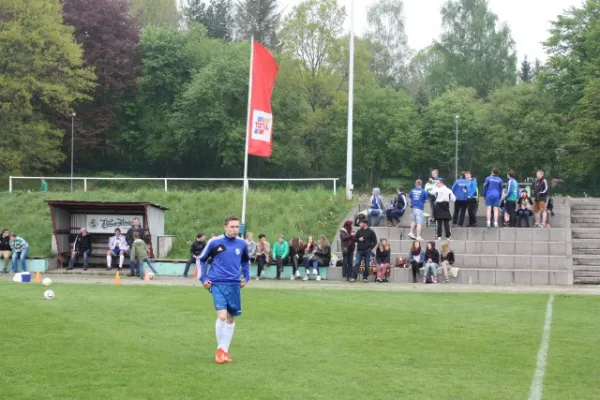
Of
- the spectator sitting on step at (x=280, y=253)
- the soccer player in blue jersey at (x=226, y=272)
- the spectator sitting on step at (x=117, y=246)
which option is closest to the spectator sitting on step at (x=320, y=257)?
the spectator sitting on step at (x=280, y=253)

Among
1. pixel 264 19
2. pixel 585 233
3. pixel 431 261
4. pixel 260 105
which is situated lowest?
pixel 431 261

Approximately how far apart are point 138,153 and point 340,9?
62.8 ft

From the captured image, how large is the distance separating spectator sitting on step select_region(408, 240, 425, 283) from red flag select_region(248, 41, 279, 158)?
267 inches

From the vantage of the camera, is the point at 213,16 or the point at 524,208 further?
the point at 213,16

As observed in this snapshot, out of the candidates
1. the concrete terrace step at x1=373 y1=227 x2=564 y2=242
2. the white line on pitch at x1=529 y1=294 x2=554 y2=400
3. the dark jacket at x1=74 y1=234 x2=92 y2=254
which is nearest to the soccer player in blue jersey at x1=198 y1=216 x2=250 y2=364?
the white line on pitch at x1=529 y1=294 x2=554 y2=400

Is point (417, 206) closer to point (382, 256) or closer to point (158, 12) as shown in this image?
point (382, 256)

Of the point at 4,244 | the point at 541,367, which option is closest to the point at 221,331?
the point at 541,367

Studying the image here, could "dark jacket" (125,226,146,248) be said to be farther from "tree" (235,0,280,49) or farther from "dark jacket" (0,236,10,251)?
"tree" (235,0,280,49)

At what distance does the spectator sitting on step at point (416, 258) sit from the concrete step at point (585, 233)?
6.80 m

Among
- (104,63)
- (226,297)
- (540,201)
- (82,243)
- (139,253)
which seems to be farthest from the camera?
(104,63)

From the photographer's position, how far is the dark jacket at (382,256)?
2700 centimetres

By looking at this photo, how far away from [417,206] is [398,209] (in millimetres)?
2374

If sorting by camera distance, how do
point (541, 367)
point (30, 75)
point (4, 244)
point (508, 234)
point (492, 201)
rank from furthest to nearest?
point (30, 75)
point (4, 244)
point (492, 201)
point (508, 234)
point (541, 367)

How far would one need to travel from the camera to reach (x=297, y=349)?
12.3m
